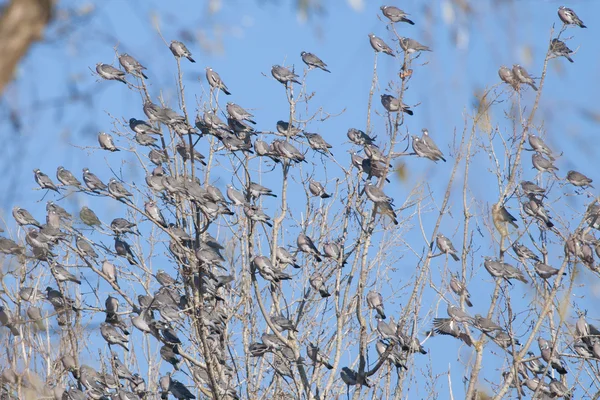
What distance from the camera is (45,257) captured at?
42.3 feet

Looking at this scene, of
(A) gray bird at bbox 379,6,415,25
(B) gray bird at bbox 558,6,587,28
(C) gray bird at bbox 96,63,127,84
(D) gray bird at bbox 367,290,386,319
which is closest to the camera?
(D) gray bird at bbox 367,290,386,319

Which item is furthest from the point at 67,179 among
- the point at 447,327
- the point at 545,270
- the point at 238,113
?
the point at 545,270

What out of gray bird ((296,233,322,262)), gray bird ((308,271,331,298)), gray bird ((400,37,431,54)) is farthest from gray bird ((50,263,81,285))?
gray bird ((400,37,431,54))

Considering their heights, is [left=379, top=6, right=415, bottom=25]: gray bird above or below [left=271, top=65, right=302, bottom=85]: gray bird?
above

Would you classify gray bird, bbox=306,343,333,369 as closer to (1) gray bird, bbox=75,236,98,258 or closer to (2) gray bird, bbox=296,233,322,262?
(2) gray bird, bbox=296,233,322,262

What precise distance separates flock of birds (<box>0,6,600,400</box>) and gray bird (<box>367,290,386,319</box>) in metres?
0.02

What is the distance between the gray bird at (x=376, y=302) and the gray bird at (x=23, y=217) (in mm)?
→ 5376

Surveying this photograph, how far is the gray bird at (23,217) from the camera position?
1622 cm

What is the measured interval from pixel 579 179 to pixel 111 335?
23.7 feet

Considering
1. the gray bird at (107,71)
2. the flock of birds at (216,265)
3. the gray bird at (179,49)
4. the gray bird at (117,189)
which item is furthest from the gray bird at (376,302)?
the gray bird at (179,49)

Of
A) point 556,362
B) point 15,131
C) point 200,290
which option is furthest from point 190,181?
point 15,131

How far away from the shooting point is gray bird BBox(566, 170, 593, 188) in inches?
570

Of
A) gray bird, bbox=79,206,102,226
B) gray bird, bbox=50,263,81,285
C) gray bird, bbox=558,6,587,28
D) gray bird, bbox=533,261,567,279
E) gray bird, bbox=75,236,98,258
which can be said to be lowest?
gray bird, bbox=533,261,567,279

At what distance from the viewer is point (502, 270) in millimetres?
12773
